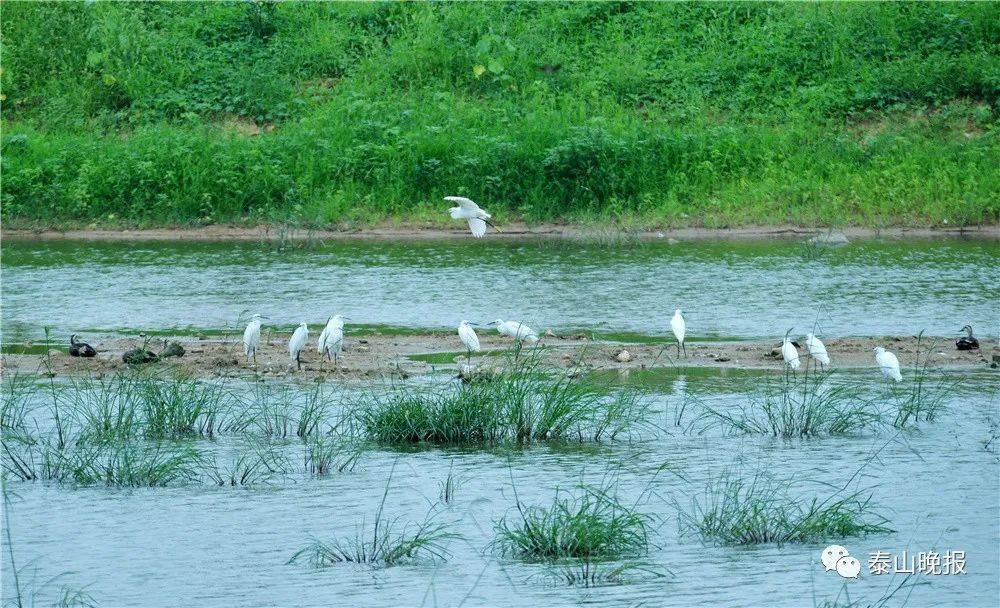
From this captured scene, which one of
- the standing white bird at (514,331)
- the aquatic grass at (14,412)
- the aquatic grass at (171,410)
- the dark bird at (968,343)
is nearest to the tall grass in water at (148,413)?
the aquatic grass at (171,410)

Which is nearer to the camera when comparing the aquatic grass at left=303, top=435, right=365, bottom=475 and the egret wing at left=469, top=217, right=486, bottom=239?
the aquatic grass at left=303, top=435, right=365, bottom=475

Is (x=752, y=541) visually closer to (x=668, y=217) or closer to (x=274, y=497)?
(x=274, y=497)

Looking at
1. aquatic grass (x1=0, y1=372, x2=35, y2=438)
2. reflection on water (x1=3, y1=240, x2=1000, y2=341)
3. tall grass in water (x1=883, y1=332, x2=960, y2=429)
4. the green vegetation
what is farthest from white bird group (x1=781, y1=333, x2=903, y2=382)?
the green vegetation

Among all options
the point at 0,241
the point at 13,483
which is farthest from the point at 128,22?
the point at 13,483

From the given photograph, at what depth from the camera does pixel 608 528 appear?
6.89 m

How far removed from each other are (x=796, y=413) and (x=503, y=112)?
13.5 m

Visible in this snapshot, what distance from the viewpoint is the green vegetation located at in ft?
66.4

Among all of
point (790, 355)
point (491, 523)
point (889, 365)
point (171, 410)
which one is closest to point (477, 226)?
point (790, 355)

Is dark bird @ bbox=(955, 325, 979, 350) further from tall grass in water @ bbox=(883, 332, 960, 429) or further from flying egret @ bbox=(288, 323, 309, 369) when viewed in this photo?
flying egret @ bbox=(288, 323, 309, 369)

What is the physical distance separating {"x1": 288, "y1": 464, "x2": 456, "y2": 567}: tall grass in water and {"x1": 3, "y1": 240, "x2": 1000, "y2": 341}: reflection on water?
589cm

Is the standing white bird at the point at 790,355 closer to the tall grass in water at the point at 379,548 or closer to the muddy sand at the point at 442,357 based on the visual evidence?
the muddy sand at the point at 442,357
